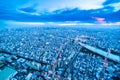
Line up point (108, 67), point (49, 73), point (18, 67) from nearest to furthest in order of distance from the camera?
point (49, 73) < point (18, 67) < point (108, 67)

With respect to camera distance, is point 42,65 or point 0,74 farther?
point 42,65

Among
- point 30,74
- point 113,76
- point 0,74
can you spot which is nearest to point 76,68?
point 113,76

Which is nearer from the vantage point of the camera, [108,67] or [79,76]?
[79,76]

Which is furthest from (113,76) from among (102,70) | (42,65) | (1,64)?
(1,64)

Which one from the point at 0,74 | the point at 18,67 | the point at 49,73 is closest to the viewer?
the point at 0,74

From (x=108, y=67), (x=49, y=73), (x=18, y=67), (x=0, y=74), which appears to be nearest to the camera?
(x=0, y=74)

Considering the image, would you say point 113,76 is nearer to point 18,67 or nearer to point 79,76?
point 79,76

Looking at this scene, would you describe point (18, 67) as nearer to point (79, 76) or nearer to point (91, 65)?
point (79, 76)

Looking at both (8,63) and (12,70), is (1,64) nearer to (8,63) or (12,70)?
(8,63)

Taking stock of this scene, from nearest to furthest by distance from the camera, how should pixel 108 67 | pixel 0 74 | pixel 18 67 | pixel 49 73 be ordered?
pixel 0 74 → pixel 49 73 → pixel 18 67 → pixel 108 67
